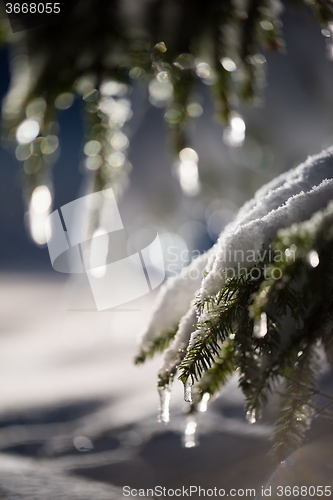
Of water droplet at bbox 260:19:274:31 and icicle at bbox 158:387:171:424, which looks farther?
water droplet at bbox 260:19:274:31

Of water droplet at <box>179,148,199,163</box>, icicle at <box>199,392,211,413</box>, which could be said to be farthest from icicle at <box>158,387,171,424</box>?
water droplet at <box>179,148,199,163</box>

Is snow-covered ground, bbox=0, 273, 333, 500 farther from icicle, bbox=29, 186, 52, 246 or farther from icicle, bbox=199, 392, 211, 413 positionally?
icicle, bbox=29, 186, 52, 246

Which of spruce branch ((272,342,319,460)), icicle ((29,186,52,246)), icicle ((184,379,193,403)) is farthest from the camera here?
icicle ((29,186,52,246))

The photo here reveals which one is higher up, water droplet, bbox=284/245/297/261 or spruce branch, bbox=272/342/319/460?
water droplet, bbox=284/245/297/261

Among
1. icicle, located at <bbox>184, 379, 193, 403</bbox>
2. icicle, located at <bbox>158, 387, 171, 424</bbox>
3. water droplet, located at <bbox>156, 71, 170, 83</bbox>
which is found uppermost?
water droplet, located at <bbox>156, 71, 170, 83</bbox>

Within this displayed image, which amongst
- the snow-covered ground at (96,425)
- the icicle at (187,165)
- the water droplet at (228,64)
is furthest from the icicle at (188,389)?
the water droplet at (228,64)

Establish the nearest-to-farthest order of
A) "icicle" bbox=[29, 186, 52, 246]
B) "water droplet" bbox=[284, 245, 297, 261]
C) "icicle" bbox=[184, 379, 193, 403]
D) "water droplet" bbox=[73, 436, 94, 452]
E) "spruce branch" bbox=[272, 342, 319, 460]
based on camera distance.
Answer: "water droplet" bbox=[284, 245, 297, 261]
"icicle" bbox=[184, 379, 193, 403]
"spruce branch" bbox=[272, 342, 319, 460]
"icicle" bbox=[29, 186, 52, 246]
"water droplet" bbox=[73, 436, 94, 452]

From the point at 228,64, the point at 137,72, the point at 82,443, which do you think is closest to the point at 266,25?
the point at 228,64

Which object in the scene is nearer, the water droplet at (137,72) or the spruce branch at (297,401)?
the spruce branch at (297,401)

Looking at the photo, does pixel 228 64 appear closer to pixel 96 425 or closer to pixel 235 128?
pixel 235 128

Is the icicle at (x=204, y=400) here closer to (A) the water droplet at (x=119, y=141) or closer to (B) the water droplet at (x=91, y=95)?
(A) the water droplet at (x=119, y=141)

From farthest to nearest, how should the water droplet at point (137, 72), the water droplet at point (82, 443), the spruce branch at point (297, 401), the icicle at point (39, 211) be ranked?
the water droplet at point (82, 443) → the water droplet at point (137, 72) → the icicle at point (39, 211) → the spruce branch at point (297, 401)

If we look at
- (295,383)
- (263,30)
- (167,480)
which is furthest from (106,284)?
(263,30)

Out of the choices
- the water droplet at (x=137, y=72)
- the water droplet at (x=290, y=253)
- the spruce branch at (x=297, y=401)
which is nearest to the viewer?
the water droplet at (x=290, y=253)
